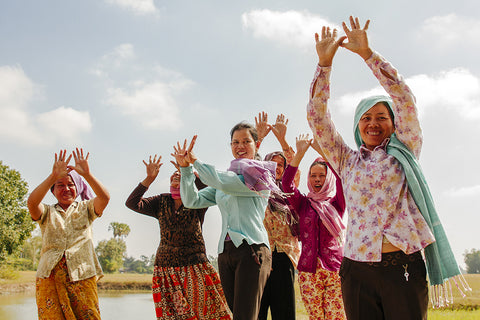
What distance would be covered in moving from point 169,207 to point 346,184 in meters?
2.76

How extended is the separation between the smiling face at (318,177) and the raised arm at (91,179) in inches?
88.9

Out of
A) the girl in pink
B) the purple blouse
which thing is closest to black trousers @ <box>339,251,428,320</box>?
the girl in pink

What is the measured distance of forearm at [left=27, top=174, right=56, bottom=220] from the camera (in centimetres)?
414

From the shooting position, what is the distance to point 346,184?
2.56 metres

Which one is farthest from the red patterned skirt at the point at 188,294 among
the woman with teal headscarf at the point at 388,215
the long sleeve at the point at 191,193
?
the woman with teal headscarf at the point at 388,215

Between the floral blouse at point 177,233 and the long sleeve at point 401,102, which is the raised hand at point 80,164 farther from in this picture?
the long sleeve at point 401,102

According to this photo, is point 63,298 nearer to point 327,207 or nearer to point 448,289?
point 327,207

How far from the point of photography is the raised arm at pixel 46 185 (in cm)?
415

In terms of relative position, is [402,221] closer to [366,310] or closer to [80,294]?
[366,310]

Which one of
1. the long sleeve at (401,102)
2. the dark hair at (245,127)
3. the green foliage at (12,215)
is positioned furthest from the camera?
the green foliage at (12,215)

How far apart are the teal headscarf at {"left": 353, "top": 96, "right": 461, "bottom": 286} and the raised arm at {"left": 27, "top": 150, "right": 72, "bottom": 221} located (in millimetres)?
3253

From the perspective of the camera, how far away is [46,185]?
4172 millimetres

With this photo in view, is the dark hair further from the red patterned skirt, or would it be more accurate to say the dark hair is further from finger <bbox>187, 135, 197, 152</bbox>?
the red patterned skirt

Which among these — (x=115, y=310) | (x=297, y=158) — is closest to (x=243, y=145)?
(x=297, y=158)
